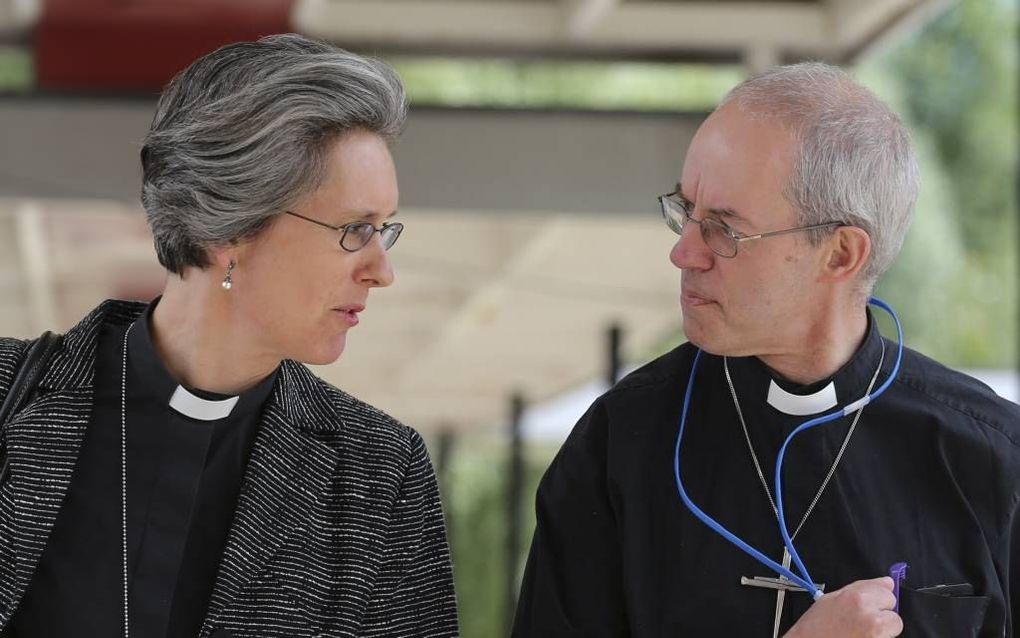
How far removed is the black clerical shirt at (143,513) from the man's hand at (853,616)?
1.02 m

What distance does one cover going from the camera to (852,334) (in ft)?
9.64

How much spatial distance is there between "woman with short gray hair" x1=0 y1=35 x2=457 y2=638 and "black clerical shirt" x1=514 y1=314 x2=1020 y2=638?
315 mm

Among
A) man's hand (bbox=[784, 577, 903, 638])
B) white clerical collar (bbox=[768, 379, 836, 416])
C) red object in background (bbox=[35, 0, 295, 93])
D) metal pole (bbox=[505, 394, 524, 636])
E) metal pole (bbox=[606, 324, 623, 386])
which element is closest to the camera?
man's hand (bbox=[784, 577, 903, 638])

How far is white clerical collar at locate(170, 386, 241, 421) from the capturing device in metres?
2.82

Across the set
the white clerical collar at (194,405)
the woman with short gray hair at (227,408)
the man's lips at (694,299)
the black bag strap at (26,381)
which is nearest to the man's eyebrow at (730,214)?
the man's lips at (694,299)

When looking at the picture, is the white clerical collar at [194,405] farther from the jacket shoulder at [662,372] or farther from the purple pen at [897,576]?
the purple pen at [897,576]

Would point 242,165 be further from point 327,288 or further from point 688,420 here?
point 688,420

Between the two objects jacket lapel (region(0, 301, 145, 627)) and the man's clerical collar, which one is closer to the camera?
jacket lapel (region(0, 301, 145, 627))

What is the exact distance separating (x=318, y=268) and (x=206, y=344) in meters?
0.26

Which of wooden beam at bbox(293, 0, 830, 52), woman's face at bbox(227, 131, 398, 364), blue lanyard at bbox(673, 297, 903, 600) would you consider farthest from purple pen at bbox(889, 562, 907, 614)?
wooden beam at bbox(293, 0, 830, 52)

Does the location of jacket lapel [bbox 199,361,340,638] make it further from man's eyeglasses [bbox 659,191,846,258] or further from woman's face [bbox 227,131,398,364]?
man's eyeglasses [bbox 659,191,846,258]

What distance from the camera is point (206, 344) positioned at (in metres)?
2.83

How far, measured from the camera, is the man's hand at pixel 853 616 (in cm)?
255

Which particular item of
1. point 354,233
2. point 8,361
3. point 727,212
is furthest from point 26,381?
point 727,212
